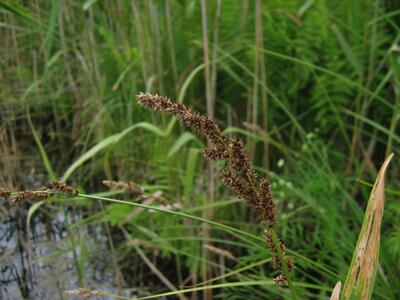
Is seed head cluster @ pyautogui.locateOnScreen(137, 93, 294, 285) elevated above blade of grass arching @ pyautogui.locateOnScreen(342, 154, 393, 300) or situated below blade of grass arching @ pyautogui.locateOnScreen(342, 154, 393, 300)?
above

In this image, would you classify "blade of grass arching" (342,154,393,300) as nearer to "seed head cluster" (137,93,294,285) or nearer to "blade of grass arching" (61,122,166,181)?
"seed head cluster" (137,93,294,285)

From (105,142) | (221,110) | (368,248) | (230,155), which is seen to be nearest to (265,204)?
(230,155)

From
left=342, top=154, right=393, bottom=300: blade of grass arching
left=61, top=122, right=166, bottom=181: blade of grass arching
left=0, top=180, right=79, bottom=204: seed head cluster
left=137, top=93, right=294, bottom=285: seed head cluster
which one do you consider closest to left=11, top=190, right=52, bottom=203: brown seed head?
left=0, top=180, right=79, bottom=204: seed head cluster

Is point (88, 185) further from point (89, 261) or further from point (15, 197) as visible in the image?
point (15, 197)

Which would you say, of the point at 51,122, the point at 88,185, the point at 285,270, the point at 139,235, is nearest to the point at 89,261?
the point at 139,235

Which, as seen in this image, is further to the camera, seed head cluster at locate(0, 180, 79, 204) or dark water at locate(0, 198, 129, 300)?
dark water at locate(0, 198, 129, 300)

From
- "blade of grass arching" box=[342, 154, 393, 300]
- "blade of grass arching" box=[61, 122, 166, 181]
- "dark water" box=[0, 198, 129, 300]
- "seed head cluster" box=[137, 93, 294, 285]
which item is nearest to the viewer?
"seed head cluster" box=[137, 93, 294, 285]

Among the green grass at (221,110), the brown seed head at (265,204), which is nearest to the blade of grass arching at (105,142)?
the green grass at (221,110)
